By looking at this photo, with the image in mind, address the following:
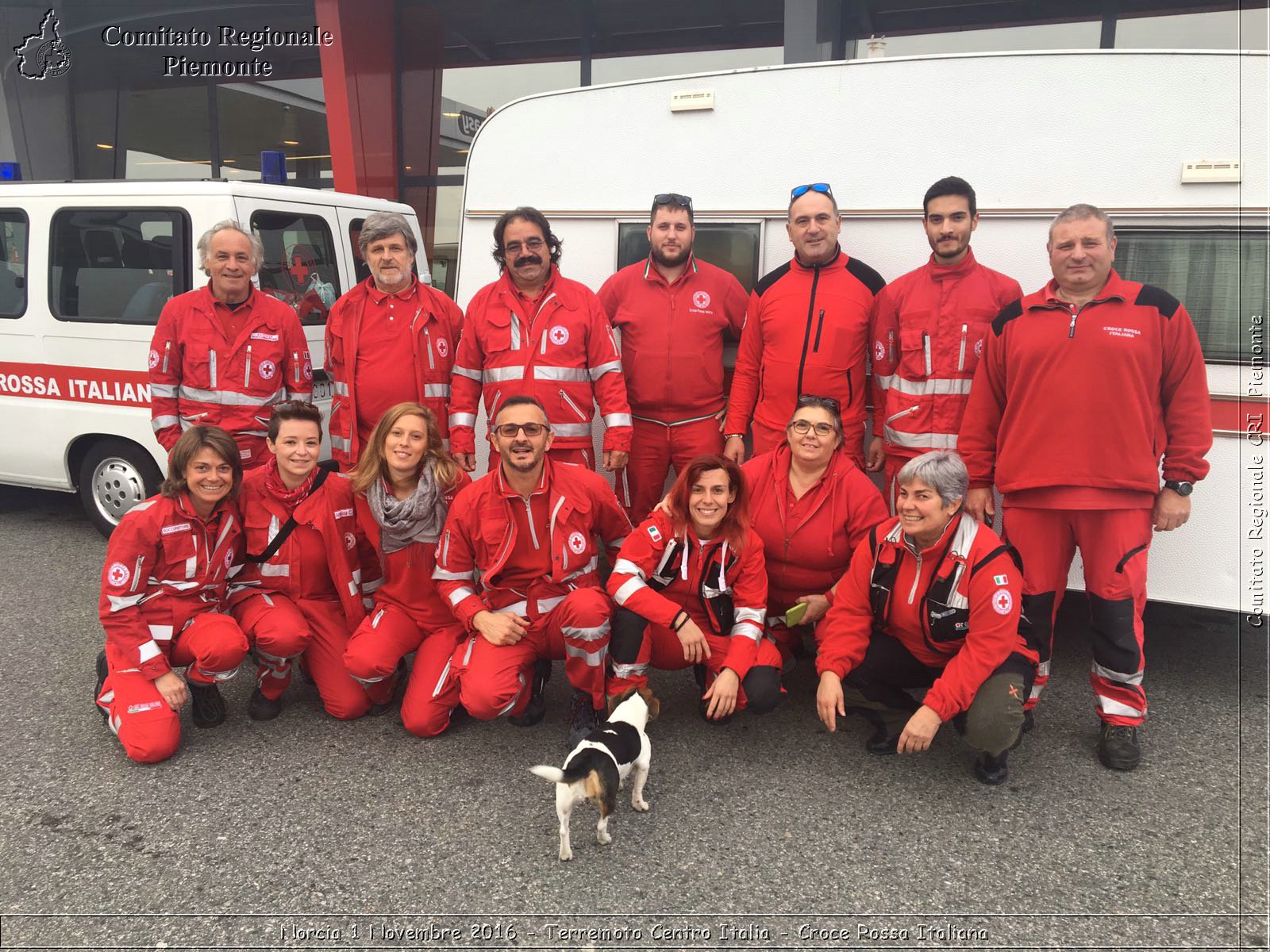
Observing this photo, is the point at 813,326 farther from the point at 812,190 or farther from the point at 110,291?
the point at 110,291

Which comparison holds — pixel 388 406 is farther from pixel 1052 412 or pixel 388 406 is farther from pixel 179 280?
pixel 1052 412

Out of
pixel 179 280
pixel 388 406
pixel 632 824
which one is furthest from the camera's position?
pixel 179 280

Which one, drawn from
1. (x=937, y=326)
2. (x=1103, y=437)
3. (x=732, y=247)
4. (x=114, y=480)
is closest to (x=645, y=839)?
(x=1103, y=437)

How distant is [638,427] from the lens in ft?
15.6

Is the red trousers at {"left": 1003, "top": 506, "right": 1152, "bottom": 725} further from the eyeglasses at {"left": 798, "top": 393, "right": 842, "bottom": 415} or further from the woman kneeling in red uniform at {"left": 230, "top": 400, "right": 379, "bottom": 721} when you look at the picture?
the woman kneeling in red uniform at {"left": 230, "top": 400, "right": 379, "bottom": 721}

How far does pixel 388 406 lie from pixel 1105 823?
3.68m

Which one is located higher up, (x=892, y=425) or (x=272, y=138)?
(x=272, y=138)

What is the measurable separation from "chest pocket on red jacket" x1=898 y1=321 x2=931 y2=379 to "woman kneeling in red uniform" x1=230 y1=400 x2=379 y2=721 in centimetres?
263

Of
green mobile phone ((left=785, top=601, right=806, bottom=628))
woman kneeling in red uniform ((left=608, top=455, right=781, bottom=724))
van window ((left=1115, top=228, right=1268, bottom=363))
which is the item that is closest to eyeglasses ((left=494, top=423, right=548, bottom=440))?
woman kneeling in red uniform ((left=608, top=455, right=781, bottom=724))

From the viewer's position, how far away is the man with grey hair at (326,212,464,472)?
4.49 m

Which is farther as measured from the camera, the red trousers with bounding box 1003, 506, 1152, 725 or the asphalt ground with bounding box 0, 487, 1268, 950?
the red trousers with bounding box 1003, 506, 1152, 725

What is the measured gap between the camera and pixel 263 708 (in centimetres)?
379

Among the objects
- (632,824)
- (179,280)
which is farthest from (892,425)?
(179,280)

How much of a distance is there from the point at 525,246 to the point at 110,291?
3230 mm
